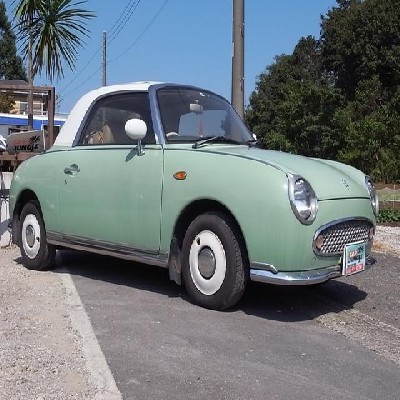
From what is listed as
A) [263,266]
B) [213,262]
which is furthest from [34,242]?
[263,266]

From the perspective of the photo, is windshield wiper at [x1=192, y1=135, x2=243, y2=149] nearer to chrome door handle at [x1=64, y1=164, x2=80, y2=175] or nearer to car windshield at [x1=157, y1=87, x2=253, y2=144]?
car windshield at [x1=157, y1=87, x2=253, y2=144]

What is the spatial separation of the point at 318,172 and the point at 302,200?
0.46 m

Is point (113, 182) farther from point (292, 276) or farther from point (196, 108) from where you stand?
point (292, 276)

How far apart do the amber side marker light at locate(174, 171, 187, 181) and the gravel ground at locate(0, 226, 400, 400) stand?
4.55 ft

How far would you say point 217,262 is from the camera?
5.07 m

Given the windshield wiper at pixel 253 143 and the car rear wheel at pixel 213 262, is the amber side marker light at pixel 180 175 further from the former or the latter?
the windshield wiper at pixel 253 143

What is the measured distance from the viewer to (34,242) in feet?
Result: 22.3

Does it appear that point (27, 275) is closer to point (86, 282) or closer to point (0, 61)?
point (86, 282)

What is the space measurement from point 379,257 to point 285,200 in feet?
12.2

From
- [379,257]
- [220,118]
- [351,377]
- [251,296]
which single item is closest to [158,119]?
[220,118]

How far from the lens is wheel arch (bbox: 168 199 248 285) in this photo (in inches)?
199

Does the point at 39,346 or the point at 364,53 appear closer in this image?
the point at 39,346

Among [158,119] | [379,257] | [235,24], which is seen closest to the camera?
[158,119]

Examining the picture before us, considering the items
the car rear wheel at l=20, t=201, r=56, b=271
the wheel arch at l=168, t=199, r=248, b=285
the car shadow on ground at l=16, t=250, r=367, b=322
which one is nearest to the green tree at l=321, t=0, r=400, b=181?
the car shadow on ground at l=16, t=250, r=367, b=322
